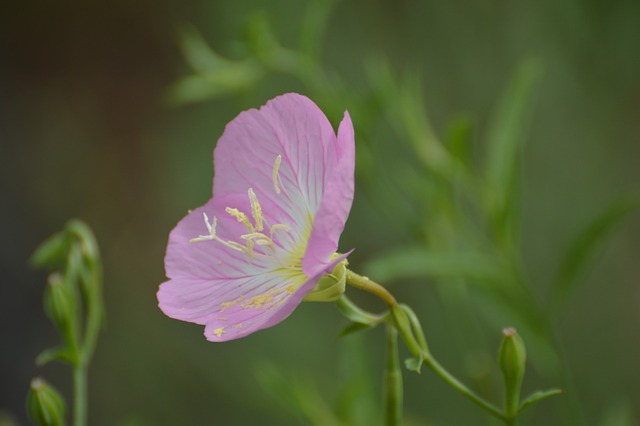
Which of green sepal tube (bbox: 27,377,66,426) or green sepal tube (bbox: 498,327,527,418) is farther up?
green sepal tube (bbox: 27,377,66,426)

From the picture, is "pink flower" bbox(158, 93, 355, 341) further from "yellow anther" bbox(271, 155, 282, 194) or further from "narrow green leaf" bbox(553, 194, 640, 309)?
"narrow green leaf" bbox(553, 194, 640, 309)

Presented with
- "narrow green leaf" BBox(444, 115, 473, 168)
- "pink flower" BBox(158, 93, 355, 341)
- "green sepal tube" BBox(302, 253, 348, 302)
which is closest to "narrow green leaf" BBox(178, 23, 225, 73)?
"narrow green leaf" BBox(444, 115, 473, 168)

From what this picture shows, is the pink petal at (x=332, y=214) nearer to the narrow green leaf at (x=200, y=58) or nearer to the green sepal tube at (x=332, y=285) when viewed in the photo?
the green sepal tube at (x=332, y=285)

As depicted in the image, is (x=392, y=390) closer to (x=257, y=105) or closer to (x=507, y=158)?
(x=507, y=158)

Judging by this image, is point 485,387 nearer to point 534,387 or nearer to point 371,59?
point 534,387

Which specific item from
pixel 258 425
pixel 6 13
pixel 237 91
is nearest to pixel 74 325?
pixel 237 91
